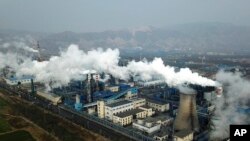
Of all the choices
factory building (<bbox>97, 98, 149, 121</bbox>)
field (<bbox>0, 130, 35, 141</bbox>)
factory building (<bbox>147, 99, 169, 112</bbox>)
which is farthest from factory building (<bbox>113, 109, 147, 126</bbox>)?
field (<bbox>0, 130, 35, 141</bbox>)

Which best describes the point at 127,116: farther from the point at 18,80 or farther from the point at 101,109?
the point at 18,80

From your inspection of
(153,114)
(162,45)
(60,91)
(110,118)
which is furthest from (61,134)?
(162,45)

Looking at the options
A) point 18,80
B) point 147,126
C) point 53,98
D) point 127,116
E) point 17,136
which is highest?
point 18,80

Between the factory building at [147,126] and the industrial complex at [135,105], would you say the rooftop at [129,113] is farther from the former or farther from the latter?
the factory building at [147,126]

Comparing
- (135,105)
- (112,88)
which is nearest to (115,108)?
(135,105)

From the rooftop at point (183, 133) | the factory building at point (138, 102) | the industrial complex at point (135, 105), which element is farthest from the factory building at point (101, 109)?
the rooftop at point (183, 133)

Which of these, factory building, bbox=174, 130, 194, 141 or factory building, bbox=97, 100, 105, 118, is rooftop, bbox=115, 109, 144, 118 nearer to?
factory building, bbox=97, 100, 105, 118
